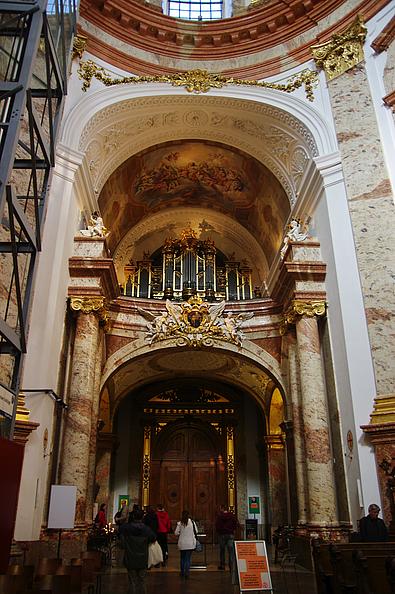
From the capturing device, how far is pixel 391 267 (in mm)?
9039

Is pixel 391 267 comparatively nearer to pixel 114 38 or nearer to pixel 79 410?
pixel 79 410

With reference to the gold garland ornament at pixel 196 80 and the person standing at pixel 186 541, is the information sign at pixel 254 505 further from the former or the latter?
the gold garland ornament at pixel 196 80

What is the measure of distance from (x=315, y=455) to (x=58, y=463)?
4.58 metres

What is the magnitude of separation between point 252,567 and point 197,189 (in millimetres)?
11339

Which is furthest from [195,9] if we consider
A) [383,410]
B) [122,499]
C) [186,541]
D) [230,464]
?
[122,499]

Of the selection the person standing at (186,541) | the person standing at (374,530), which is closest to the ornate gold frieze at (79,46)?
the person standing at (186,541)

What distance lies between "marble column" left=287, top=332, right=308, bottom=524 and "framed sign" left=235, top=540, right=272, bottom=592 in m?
4.01

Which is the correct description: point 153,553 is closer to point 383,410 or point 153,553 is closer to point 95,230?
point 383,410

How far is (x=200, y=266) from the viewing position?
15.2 metres

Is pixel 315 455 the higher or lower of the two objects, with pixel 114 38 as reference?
lower

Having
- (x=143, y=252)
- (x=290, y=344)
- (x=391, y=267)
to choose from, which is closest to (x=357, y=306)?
(x=391, y=267)

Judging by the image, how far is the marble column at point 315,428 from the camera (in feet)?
29.9

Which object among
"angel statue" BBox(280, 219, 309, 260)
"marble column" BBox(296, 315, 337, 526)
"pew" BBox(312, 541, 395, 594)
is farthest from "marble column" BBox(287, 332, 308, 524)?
"pew" BBox(312, 541, 395, 594)

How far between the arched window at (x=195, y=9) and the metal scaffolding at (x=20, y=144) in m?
7.06
